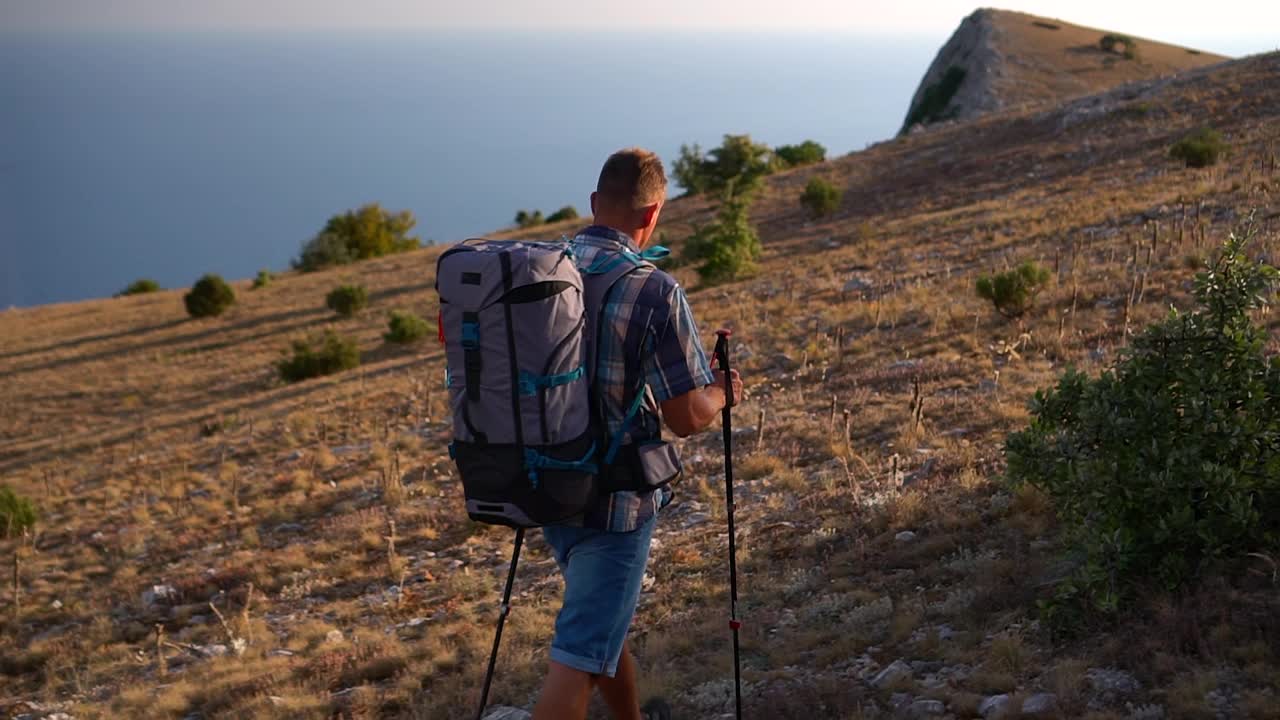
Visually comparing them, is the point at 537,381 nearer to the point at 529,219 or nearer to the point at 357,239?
the point at 357,239

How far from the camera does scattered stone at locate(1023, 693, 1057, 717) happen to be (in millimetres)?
3469

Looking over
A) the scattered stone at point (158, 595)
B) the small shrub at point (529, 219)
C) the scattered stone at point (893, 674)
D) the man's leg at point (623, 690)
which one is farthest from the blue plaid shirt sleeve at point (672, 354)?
the small shrub at point (529, 219)

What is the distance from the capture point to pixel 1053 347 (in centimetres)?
977

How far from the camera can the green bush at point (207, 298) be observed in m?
30.9

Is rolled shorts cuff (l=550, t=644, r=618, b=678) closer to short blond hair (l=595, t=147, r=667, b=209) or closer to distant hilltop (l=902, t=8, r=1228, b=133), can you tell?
short blond hair (l=595, t=147, r=667, b=209)

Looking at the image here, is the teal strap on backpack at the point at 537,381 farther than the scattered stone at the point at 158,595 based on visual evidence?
No

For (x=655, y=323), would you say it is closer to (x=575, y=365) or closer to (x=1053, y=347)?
(x=575, y=365)

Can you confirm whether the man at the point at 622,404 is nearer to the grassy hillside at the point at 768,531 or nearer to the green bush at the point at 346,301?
the grassy hillside at the point at 768,531

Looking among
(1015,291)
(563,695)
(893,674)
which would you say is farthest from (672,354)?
(1015,291)

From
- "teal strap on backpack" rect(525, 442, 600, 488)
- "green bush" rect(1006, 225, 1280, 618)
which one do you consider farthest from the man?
"green bush" rect(1006, 225, 1280, 618)

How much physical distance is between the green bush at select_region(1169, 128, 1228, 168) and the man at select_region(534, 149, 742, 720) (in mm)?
20035

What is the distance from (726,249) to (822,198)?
29.2ft

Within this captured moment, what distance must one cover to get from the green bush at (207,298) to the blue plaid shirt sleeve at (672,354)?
104 feet

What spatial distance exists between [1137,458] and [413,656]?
447cm
